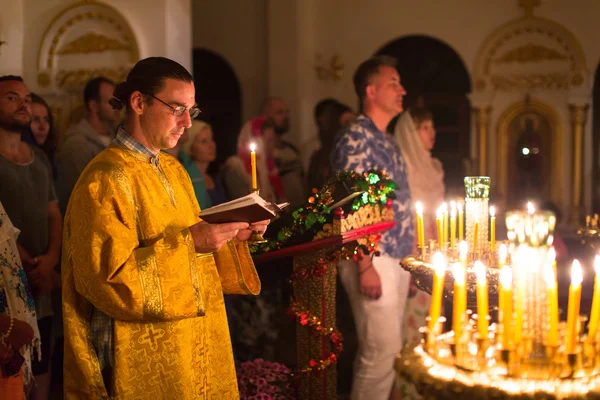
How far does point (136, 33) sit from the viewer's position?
5797mm

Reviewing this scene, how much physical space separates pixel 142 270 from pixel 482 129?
7689 mm

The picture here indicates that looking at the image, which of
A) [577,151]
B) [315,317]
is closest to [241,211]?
[315,317]

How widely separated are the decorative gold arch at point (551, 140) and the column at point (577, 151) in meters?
0.15

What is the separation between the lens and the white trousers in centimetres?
381

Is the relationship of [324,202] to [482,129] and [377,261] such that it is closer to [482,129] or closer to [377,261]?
[377,261]

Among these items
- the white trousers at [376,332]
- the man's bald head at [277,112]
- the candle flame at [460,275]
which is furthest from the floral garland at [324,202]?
the man's bald head at [277,112]

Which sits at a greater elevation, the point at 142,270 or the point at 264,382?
the point at 142,270

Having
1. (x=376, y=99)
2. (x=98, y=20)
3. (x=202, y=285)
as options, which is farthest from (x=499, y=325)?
(x=98, y=20)

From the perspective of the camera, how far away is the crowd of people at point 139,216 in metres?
2.29

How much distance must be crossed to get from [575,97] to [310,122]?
3.14 m

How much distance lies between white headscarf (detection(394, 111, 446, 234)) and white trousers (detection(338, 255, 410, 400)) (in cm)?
135

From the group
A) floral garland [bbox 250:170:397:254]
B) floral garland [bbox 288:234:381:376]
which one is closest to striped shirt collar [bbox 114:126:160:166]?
floral garland [bbox 250:170:397:254]

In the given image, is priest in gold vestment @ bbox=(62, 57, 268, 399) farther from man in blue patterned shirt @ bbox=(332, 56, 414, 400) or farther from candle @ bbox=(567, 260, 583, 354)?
man in blue patterned shirt @ bbox=(332, 56, 414, 400)

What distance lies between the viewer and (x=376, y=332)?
12.5 feet
